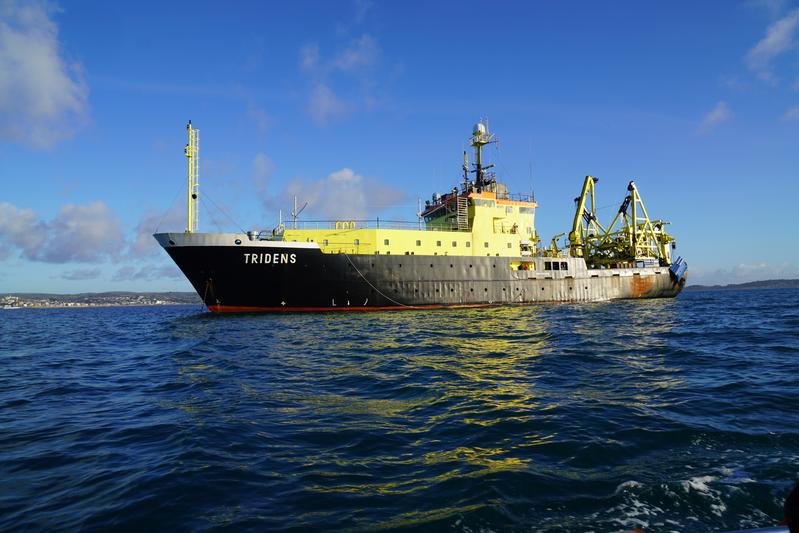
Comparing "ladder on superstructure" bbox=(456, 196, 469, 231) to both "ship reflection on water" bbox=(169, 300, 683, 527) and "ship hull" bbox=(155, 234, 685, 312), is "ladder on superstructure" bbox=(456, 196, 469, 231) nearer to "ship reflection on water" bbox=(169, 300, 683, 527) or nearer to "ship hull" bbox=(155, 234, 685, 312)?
"ship hull" bbox=(155, 234, 685, 312)

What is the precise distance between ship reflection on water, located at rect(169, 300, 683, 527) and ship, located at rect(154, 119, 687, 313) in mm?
13239

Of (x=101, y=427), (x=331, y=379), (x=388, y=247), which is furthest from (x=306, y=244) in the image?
(x=101, y=427)

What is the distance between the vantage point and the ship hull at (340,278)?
26594 mm

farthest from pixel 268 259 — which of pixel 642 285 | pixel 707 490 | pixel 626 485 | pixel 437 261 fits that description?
pixel 642 285

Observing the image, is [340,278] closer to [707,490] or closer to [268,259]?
[268,259]

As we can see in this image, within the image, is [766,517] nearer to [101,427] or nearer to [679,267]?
[101,427]

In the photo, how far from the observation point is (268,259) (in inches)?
1052

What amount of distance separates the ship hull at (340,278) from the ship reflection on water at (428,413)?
12.9 metres

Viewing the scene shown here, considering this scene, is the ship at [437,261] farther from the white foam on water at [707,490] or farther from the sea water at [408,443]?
the white foam on water at [707,490]

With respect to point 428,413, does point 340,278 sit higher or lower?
higher

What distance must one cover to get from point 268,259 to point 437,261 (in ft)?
38.8

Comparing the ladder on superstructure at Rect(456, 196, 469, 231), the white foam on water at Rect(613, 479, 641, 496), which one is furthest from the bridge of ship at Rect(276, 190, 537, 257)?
the white foam on water at Rect(613, 479, 641, 496)

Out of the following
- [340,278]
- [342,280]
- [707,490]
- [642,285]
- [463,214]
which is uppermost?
[463,214]

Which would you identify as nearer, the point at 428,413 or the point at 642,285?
the point at 428,413
